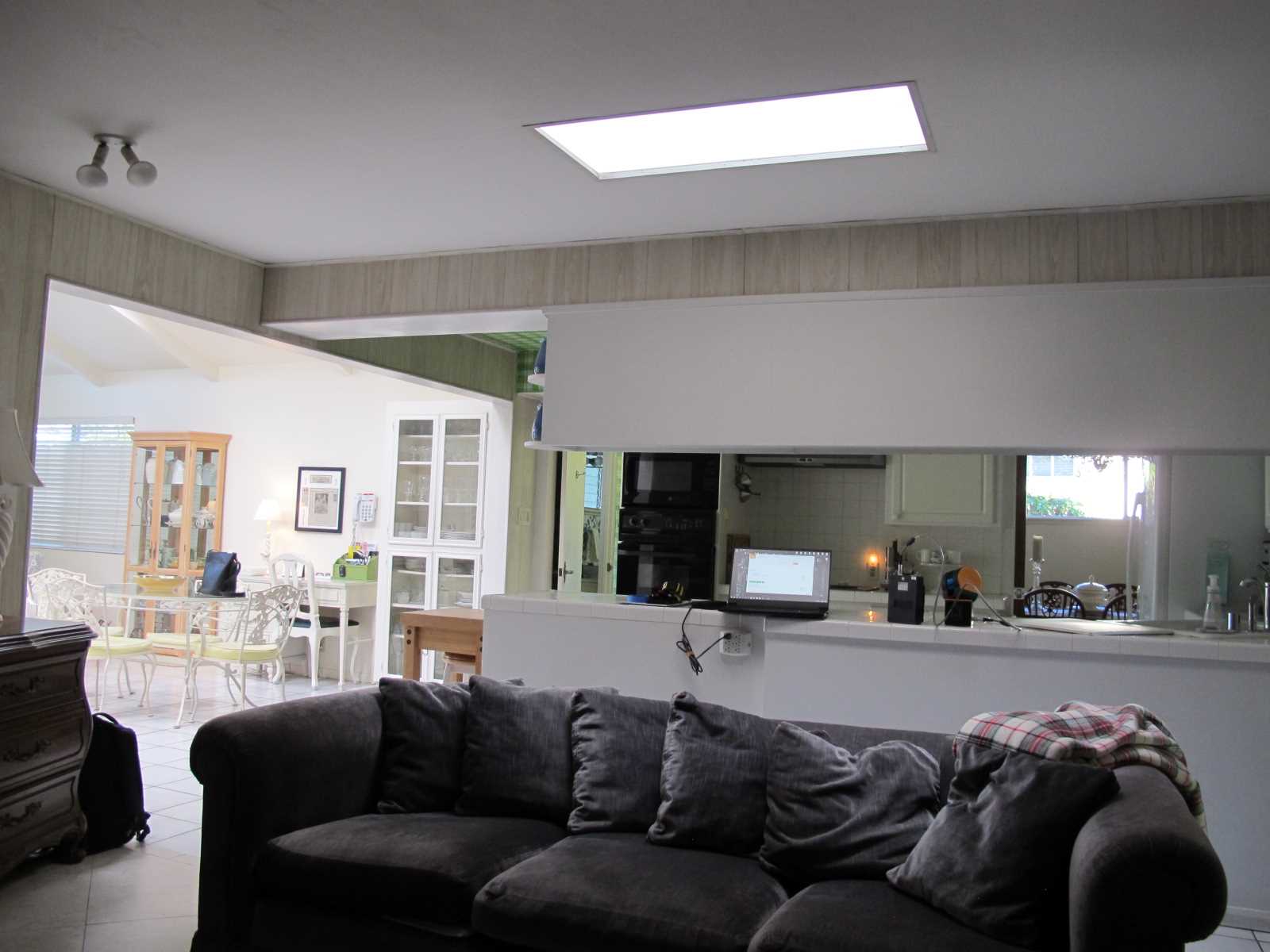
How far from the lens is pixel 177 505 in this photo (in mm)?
8859

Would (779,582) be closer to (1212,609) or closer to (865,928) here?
(1212,609)

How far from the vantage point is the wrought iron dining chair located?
7180 millimetres

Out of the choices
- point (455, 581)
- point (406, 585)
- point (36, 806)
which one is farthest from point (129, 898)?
point (406, 585)

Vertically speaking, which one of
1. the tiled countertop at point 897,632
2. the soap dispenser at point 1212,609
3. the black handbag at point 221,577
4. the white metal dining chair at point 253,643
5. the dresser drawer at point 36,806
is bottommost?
the dresser drawer at point 36,806

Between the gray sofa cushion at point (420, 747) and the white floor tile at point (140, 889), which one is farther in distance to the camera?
the white floor tile at point (140, 889)

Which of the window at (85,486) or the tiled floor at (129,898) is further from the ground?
the window at (85,486)

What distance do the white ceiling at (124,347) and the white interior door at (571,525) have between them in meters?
2.42

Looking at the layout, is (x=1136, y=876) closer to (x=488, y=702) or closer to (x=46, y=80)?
(x=488, y=702)

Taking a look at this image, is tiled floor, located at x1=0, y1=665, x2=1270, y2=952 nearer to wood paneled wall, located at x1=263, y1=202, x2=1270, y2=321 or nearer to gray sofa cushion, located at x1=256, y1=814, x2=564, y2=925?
gray sofa cushion, located at x1=256, y1=814, x2=564, y2=925

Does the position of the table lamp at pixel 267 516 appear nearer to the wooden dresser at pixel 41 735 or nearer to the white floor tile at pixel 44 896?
the wooden dresser at pixel 41 735

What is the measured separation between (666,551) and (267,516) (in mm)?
3602

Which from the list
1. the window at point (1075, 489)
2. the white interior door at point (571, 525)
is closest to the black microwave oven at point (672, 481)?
the white interior door at point (571, 525)

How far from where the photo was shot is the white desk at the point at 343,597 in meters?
7.79

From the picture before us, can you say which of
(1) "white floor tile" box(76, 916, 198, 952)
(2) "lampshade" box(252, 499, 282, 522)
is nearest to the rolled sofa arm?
(1) "white floor tile" box(76, 916, 198, 952)
